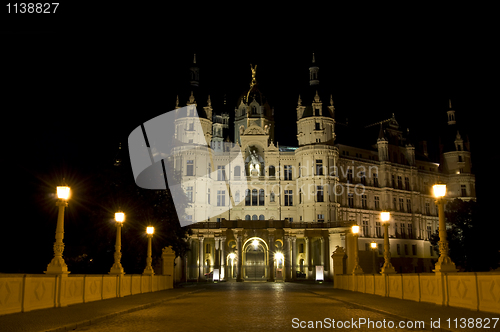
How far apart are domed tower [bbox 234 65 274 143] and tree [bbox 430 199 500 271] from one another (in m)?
30.9

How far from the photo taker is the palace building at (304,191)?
210 feet

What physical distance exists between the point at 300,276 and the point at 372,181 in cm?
2218

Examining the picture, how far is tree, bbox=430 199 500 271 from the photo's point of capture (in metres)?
56.8

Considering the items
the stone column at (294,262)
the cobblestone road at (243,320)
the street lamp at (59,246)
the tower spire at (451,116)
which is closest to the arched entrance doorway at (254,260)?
the stone column at (294,262)

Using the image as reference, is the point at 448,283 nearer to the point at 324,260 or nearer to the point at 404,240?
the point at 324,260

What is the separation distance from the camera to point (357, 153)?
80.6 m

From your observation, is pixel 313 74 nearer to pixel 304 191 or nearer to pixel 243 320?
pixel 304 191

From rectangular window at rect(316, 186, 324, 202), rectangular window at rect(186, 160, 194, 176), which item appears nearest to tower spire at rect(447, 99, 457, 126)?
rectangular window at rect(316, 186, 324, 202)

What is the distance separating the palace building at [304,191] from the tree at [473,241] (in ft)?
31.8

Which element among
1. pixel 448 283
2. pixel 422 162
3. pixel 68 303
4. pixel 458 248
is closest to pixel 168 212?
pixel 68 303

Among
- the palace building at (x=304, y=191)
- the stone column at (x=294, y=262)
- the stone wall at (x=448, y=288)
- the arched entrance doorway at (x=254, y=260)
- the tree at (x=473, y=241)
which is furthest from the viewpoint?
the arched entrance doorway at (x=254, y=260)

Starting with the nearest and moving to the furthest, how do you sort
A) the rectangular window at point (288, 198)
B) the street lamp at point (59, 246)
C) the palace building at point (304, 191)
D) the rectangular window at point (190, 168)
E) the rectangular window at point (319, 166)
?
the street lamp at point (59, 246)
the palace building at point (304, 191)
the rectangular window at point (190, 168)
the rectangular window at point (319, 166)
the rectangular window at point (288, 198)

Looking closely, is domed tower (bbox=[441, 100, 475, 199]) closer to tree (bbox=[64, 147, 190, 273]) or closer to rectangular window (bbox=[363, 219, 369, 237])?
rectangular window (bbox=[363, 219, 369, 237])

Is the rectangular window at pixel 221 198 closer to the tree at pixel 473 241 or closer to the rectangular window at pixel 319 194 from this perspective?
the rectangular window at pixel 319 194
